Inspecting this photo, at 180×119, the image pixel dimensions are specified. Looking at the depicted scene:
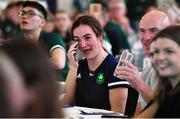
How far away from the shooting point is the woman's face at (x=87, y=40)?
364 cm

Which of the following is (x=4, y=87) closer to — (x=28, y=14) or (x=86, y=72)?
(x=86, y=72)

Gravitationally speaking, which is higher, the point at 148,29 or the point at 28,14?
the point at 28,14

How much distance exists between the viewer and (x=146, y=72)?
3428 mm

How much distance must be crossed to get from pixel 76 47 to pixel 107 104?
0.59 meters

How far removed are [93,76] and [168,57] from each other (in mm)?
1261

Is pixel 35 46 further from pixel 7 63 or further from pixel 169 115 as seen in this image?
pixel 169 115

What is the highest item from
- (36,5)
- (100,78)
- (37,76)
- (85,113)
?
(36,5)

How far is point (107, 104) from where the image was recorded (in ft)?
11.5

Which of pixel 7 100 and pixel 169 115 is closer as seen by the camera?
pixel 7 100

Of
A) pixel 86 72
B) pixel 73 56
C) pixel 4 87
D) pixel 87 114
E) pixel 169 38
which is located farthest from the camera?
pixel 73 56

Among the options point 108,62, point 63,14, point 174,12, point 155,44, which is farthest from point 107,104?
point 63,14

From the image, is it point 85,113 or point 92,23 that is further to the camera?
point 92,23

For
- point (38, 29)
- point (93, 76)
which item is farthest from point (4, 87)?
point (38, 29)

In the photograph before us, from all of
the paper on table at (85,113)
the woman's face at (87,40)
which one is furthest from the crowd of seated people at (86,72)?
the paper on table at (85,113)
